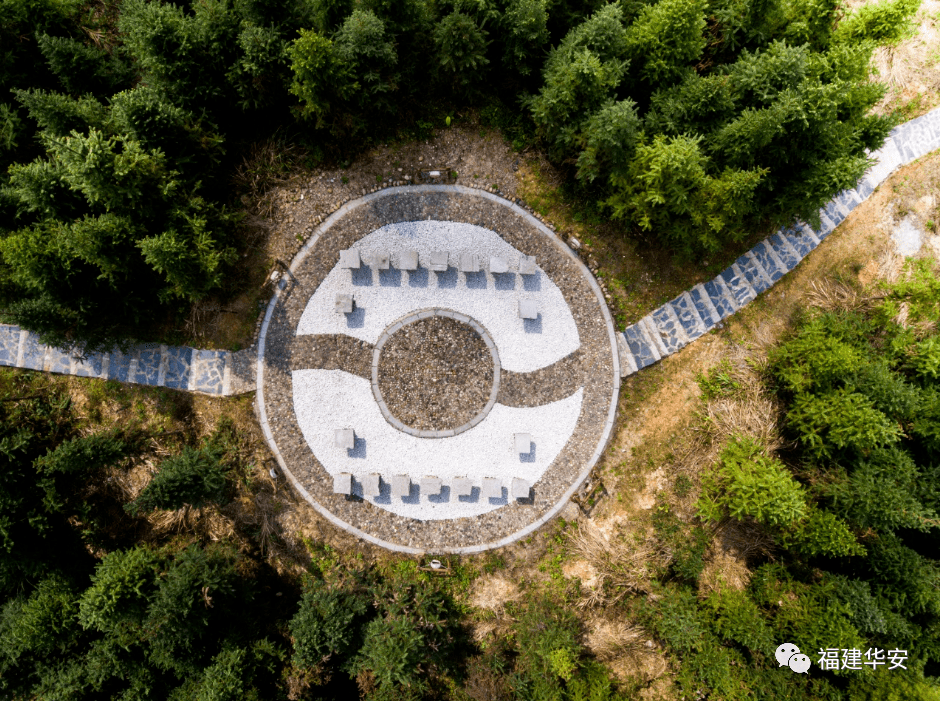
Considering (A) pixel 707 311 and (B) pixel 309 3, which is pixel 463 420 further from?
(B) pixel 309 3

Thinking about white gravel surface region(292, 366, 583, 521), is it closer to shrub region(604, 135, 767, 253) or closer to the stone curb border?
the stone curb border

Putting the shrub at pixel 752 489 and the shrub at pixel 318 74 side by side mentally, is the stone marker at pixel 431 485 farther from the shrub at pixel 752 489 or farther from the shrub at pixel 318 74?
the shrub at pixel 318 74

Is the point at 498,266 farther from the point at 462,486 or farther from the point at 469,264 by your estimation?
the point at 462,486

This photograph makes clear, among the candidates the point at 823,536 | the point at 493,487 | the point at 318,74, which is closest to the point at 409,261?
the point at 318,74

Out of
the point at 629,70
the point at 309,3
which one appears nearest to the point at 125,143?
the point at 309,3

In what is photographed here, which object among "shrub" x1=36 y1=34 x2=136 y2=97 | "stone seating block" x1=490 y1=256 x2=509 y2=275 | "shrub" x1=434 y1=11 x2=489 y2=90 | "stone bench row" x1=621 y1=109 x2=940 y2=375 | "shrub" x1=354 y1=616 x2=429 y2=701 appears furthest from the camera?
"stone bench row" x1=621 y1=109 x2=940 y2=375

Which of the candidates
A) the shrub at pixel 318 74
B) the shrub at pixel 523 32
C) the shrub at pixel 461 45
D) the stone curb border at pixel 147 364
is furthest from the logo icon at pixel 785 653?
the shrub at pixel 318 74

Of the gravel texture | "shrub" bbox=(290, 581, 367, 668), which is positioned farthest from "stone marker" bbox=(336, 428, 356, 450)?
"shrub" bbox=(290, 581, 367, 668)
